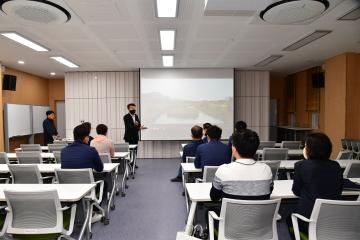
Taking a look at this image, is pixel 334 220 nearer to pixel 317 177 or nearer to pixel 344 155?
pixel 317 177

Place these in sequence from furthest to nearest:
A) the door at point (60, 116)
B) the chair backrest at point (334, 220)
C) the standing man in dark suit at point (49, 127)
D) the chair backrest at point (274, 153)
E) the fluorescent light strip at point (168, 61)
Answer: the door at point (60, 116), the standing man in dark suit at point (49, 127), the fluorescent light strip at point (168, 61), the chair backrest at point (274, 153), the chair backrest at point (334, 220)

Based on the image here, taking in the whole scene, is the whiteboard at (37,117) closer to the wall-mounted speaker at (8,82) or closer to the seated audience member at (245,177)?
the wall-mounted speaker at (8,82)

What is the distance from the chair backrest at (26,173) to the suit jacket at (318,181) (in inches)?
114

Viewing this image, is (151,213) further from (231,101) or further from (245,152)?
(231,101)

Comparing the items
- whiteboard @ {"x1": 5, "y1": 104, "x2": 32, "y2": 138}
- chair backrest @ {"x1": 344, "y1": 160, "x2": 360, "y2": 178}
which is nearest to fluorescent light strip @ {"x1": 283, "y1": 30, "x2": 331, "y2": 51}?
chair backrest @ {"x1": 344, "y1": 160, "x2": 360, "y2": 178}

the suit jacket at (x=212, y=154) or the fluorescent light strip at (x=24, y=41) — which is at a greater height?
the fluorescent light strip at (x=24, y=41)

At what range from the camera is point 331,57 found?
24.1 feet

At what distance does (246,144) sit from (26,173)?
2.74m

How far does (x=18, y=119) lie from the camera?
28.6 ft

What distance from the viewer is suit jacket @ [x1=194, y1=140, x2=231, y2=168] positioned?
369cm

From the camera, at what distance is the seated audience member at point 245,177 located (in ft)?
6.84

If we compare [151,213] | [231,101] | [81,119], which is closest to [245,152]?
[151,213]

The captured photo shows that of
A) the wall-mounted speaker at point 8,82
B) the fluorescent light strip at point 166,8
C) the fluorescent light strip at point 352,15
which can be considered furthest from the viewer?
the wall-mounted speaker at point 8,82

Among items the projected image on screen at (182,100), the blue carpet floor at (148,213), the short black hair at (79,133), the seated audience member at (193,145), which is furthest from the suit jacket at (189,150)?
the projected image on screen at (182,100)
